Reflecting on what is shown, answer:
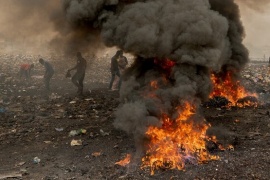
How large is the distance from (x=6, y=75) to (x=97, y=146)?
1253 cm

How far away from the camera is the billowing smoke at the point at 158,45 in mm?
8359

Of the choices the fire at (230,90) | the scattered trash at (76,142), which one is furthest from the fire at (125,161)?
the fire at (230,90)

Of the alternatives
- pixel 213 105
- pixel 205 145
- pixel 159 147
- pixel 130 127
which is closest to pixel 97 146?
pixel 130 127

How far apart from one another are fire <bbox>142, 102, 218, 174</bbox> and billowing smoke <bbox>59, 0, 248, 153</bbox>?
26cm

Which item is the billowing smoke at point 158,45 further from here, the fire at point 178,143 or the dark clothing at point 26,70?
the dark clothing at point 26,70

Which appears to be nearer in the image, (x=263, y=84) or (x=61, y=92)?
(x=61, y=92)

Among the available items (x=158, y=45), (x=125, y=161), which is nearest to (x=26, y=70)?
(x=158, y=45)

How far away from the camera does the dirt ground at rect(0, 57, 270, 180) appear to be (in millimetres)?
7470

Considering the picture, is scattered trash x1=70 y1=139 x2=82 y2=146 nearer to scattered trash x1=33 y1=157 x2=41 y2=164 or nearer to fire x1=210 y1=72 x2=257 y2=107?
scattered trash x1=33 y1=157 x2=41 y2=164

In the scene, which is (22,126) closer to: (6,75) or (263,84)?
(6,75)

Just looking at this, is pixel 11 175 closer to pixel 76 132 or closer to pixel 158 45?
pixel 76 132

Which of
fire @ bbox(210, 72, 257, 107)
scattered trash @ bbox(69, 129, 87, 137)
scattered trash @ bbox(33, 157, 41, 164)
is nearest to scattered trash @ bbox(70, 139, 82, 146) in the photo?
scattered trash @ bbox(69, 129, 87, 137)

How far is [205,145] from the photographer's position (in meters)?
8.34

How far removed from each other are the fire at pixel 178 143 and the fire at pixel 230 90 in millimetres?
4478
